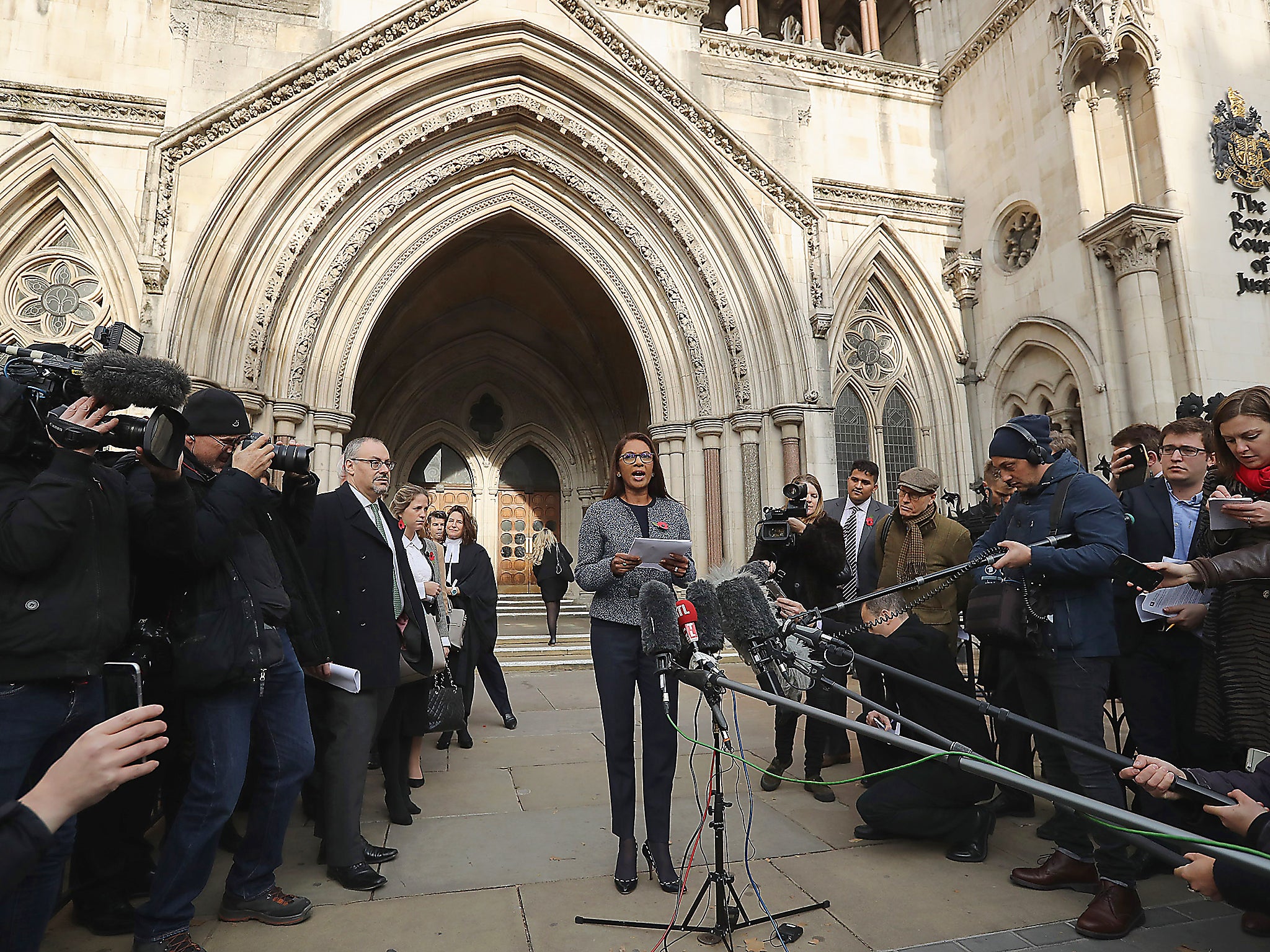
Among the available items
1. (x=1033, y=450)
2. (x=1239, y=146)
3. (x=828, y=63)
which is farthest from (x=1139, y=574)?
(x=828, y=63)

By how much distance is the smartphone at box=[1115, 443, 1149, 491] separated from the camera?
402 cm

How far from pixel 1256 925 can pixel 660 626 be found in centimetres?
247

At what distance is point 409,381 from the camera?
52.3ft

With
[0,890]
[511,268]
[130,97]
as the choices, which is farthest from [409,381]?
[0,890]

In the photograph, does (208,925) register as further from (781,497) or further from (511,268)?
(511,268)

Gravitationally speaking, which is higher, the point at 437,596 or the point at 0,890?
the point at 437,596

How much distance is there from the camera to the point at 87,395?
2.17 meters

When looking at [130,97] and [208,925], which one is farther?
[130,97]

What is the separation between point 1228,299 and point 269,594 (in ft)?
38.6

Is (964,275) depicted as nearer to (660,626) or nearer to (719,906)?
(660,626)

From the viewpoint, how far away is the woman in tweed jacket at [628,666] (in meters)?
3.06

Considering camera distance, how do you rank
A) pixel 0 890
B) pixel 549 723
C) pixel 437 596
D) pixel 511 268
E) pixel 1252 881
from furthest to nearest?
pixel 511 268, pixel 549 723, pixel 437 596, pixel 1252 881, pixel 0 890

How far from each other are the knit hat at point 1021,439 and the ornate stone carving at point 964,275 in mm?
10045

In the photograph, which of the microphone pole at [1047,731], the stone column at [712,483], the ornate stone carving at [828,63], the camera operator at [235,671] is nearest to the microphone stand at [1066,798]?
the microphone pole at [1047,731]
